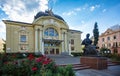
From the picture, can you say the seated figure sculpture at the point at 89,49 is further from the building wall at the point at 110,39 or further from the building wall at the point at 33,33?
the building wall at the point at 110,39

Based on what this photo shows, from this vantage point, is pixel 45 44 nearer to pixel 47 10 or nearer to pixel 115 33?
pixel 47 10

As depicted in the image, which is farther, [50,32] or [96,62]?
[50,32]

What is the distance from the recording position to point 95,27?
116ft

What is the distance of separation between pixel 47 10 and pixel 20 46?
1493cm

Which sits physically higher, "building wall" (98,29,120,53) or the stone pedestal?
"building wall" (98,29,120,53)

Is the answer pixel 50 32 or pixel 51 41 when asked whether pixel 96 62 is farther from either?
pixel 50 32

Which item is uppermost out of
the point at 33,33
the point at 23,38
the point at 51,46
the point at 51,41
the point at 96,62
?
the point at 33,33

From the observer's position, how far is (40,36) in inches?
1140

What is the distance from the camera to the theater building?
88.4ft

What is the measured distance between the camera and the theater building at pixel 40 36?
88.4 ft

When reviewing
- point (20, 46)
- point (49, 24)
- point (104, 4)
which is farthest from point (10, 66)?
point (49, 24)

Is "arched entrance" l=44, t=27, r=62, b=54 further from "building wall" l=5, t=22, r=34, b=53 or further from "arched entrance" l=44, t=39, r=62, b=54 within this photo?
"building wall" l=5, t=22, r=34, b=53

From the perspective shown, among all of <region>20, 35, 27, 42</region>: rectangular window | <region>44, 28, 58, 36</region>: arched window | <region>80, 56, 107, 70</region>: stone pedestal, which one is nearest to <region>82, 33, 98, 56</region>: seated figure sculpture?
<region>80, 56, 107, 70</region>: stone pedestal

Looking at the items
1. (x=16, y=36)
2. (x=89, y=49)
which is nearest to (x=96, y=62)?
(x=89, y=49)
